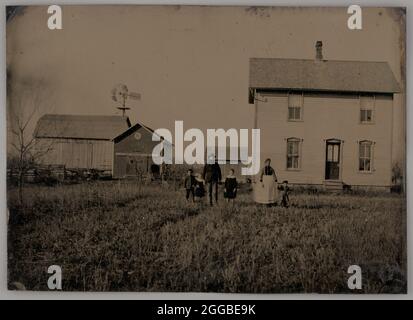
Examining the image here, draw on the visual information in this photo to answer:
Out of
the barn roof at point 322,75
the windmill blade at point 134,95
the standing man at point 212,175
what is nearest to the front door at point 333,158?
the barn roof at point 322,75

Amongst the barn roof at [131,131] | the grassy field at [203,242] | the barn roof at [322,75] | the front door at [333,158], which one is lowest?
the grassy field at [203,242]

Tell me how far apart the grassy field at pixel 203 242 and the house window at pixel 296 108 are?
2.12 feet

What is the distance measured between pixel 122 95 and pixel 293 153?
4.82 feet

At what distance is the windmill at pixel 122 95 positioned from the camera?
6.05m

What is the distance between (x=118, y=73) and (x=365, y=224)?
2.34 meters

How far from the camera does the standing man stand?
607 cm

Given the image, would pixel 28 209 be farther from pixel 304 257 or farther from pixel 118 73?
pixel 304 257

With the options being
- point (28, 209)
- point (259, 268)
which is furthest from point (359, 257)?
point (28, 209)

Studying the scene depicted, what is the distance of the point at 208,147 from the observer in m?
6.07

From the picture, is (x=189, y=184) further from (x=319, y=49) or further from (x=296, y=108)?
(x=319, y=49)

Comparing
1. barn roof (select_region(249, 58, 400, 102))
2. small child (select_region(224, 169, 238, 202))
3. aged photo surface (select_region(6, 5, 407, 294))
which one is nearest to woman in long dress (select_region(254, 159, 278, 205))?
aged photo surface (select_region(6, 5, 407, 294))

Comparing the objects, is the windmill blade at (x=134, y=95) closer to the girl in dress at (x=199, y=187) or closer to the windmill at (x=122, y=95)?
the windmill at (x=122, y=95)
